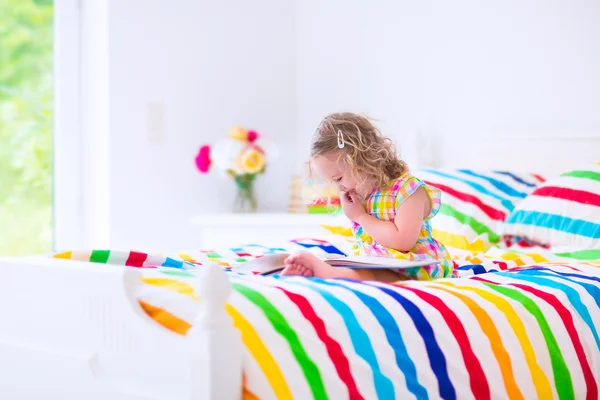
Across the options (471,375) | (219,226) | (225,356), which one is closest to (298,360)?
(225,356)

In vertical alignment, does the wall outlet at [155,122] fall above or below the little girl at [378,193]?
above

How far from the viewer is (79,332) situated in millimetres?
1354

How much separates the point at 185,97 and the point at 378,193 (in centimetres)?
176

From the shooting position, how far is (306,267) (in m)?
1.59

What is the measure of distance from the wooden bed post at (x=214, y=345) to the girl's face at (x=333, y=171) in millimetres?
744

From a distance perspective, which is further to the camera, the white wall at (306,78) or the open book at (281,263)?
the white wall at (306,78)

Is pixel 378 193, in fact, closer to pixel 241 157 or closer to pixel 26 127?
pixel 241 157

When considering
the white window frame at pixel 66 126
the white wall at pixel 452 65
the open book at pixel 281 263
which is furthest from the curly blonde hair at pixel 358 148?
the white window frame at pixel 66 126

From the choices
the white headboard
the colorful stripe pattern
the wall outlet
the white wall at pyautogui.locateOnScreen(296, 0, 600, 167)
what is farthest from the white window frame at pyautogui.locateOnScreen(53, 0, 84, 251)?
the colorful stripe pattern

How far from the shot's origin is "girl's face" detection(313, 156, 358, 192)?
6.01 feet

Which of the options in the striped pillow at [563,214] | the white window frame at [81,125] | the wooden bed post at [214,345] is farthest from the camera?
the white window frame at [81,125]

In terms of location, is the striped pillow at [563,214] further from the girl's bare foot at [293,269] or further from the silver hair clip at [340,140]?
the girl's bare foot at [293,269]

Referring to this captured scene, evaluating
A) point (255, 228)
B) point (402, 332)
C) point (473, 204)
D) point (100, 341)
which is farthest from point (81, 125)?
point (402, 332)

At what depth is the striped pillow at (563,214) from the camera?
2.32 metres
